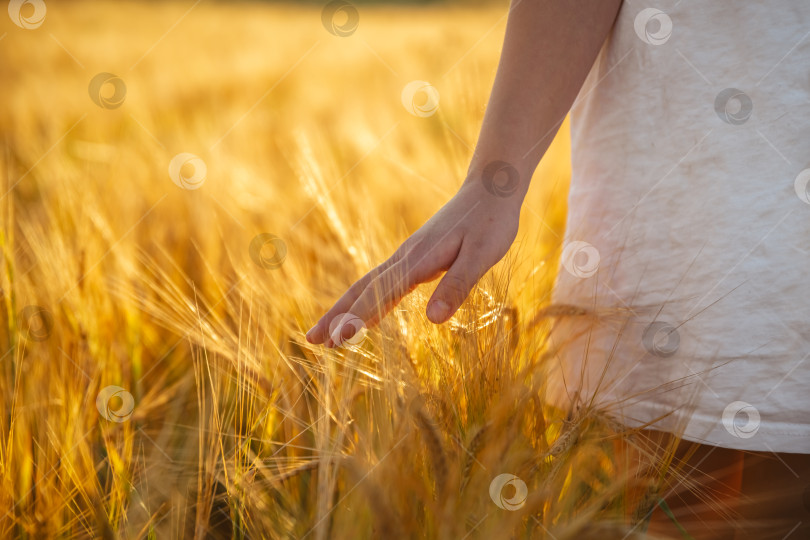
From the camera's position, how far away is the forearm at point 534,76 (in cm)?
49

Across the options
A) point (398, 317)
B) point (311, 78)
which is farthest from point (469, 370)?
point (311, 78)

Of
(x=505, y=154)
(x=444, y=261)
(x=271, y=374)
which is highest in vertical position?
(x=505, y=154)

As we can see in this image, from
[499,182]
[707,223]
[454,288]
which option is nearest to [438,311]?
[454,288]

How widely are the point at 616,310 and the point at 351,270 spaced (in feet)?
1.24

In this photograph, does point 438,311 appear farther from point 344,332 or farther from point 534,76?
point 534,76

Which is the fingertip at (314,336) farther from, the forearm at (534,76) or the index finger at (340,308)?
the forearm at (534,76)

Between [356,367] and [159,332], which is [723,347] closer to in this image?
[356,367]

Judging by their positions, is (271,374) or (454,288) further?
(271,374)

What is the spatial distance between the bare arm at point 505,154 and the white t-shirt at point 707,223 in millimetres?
69

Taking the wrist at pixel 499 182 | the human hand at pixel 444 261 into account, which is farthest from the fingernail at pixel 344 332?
the wrist at pixel 499 182

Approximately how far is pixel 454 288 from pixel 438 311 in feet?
0.08

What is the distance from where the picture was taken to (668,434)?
0.54 metres

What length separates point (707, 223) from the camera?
0.51 m

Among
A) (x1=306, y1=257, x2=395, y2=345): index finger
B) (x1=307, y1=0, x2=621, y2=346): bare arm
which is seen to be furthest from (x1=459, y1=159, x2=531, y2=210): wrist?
(x1=306, y1=257, x2=395, y2=345): index finger
